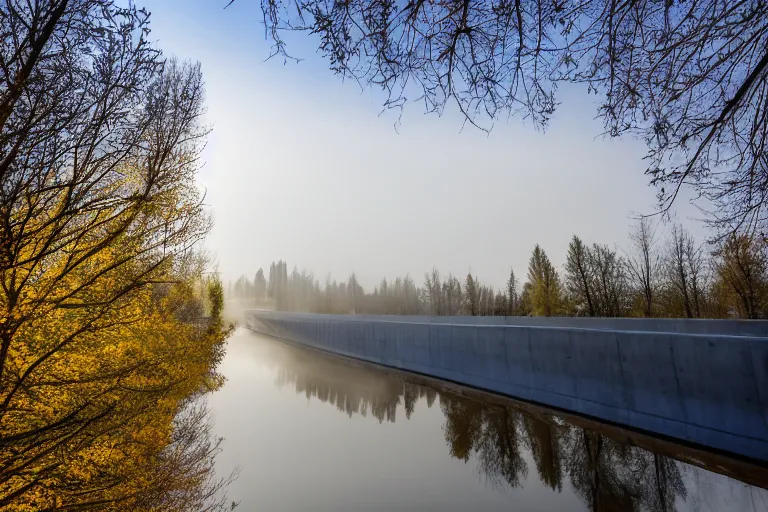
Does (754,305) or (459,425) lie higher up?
(754,305)

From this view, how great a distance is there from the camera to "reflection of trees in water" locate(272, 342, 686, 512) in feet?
21.0

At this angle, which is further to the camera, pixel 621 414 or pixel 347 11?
pixel 621 414

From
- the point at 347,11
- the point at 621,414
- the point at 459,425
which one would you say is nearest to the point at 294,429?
the point at 459,425

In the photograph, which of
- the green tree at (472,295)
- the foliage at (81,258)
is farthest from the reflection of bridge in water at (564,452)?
the green tree at (472,295)

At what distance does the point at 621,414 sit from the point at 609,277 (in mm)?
24016

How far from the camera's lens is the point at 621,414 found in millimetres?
8023

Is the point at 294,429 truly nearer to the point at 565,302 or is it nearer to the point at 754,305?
the point at 754,305

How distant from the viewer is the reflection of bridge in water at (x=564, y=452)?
6160 mm

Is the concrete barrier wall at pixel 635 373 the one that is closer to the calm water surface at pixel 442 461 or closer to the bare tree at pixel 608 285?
the calm water surface at pixel 442 461

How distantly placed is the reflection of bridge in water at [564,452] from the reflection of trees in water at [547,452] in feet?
0.05

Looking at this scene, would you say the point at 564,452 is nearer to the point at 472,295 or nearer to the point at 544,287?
the point at 544,287

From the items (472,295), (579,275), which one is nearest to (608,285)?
(579,275)

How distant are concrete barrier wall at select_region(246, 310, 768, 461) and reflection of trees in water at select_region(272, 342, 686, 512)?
0.66 meters

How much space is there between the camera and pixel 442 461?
9.61m
